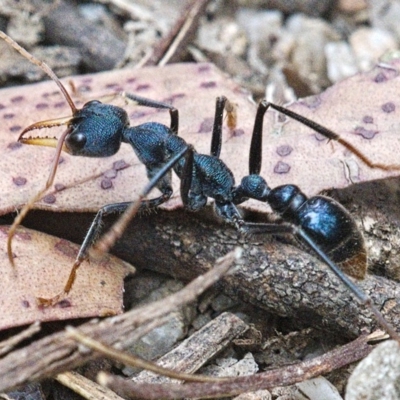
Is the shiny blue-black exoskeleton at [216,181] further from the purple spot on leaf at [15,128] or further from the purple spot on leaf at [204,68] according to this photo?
the purple spot on leaf at [204,68]

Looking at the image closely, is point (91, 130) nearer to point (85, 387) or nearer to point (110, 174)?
point (110, 174)

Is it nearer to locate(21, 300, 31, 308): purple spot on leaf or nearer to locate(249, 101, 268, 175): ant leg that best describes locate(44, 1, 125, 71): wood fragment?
locate(249, 101, 268, 175): ant leg

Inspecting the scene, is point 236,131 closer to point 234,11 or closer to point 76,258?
point 76,258

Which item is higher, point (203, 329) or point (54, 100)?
point (54, 100)

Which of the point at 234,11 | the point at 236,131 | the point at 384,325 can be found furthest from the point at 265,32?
the point at 384,325

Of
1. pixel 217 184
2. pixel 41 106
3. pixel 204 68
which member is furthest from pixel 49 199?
pixel 204 68

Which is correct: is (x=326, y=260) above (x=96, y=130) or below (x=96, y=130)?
below

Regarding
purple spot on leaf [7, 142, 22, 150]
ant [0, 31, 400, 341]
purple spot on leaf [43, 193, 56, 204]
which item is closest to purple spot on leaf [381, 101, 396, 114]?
ant [0, 31, 400, 341]
